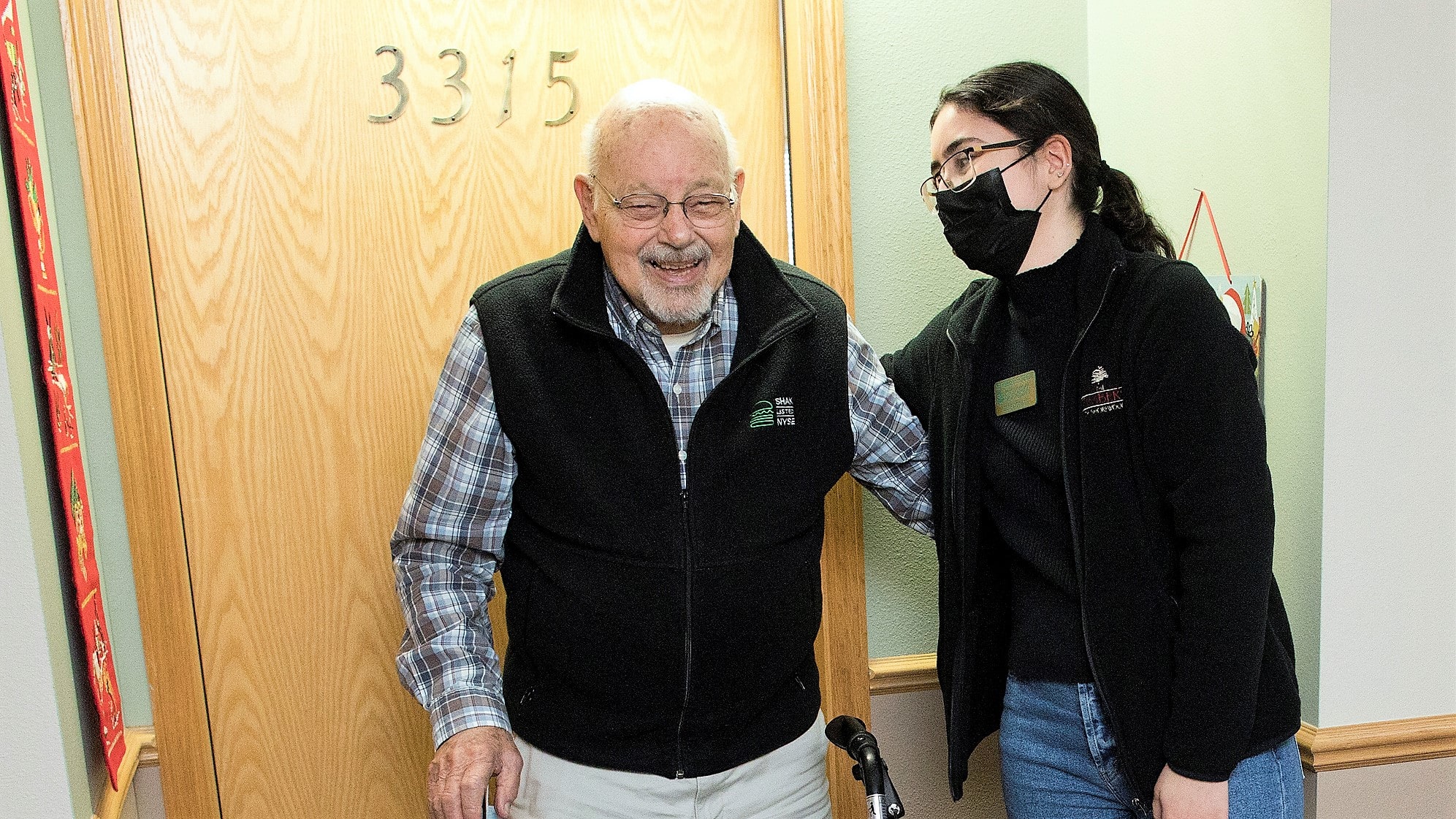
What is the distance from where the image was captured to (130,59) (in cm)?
190

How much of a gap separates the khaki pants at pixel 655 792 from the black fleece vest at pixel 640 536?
0.07 ft

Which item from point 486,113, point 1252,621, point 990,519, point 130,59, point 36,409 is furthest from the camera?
point 486,113

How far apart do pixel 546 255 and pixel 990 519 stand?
1.03 meters

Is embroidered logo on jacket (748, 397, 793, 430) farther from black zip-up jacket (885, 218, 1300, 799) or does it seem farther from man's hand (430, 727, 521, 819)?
Result: man's hand (430, 727, 521, 819)

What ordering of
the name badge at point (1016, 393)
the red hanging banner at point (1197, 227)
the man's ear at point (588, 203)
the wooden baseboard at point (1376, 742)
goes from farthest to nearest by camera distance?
the red hanging banner at point (1197, 227), the wooden baseboard at point (1376, 742), the man's ear at point (588, 203), the name badge at point (1016, 393)

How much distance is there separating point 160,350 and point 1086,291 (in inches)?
62.6

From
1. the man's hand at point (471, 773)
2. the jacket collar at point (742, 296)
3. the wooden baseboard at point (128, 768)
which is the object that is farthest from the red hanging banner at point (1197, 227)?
the wooden baseboard at point (128, 768)

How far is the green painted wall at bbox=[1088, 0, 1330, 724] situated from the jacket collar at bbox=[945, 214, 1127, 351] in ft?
1.26

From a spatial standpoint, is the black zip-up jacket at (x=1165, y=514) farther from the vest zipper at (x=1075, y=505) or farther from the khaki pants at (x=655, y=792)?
the khaki pants at (x=655, y=792)

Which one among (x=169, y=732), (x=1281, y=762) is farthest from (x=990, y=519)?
(x=169, y=732)

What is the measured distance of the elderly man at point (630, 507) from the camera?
5.03 feet

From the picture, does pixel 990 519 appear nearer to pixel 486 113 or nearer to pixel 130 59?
pixel 486 113

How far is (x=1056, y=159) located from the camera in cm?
154

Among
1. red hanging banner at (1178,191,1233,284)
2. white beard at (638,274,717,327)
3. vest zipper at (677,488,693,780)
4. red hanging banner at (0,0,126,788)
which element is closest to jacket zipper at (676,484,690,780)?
vest zipper at (677,488,693,780)
